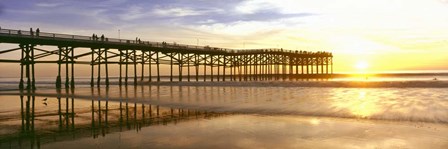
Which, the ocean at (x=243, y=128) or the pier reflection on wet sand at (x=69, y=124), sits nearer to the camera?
the ocean at (x=243, y=128)

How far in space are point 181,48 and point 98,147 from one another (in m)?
45.0

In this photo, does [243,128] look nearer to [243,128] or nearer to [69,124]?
[243,128]

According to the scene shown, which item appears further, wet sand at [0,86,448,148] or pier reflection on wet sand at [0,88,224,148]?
pier reflection on wet sand at [0,88,224,148]

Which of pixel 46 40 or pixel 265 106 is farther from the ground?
pixel 46 40

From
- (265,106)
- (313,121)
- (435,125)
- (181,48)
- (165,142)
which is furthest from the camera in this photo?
(181,48)

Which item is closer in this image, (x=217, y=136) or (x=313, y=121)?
(x=217, y=136)

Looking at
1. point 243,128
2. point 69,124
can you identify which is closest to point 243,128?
point 243,128

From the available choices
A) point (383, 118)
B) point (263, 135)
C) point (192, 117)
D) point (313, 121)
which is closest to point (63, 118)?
point (192, 117)

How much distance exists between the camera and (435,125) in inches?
414

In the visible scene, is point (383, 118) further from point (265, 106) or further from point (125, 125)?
point (125, 125)

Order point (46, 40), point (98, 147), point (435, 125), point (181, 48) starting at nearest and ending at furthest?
1. point (98, 147)
2. point (435, 125)
3. point (46, 40)
4. point (181, 48)

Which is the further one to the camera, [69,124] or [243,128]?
[69,124]

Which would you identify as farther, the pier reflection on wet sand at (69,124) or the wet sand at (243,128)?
the pier reflection on wet sand at (69,124)

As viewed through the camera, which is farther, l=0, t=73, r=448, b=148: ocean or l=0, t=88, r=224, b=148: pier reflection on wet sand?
l=0, t=88, r=224, b=148: pier reflection on wet sand
